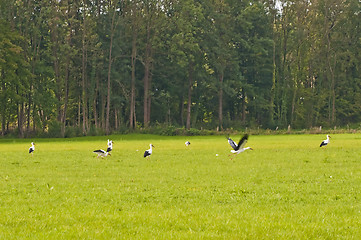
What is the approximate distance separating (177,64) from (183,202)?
84208 millimetres

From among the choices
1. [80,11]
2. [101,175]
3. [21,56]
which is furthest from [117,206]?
[80,11]

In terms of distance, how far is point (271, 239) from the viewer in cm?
1166

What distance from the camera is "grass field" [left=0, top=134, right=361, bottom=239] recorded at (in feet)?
40.9

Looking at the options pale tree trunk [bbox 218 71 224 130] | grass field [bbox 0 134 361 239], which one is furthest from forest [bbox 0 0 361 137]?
grass field [bbox 0 134 361 239]

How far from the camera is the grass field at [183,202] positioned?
12.5 m

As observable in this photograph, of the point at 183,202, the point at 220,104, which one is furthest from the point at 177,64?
the point at 183,202

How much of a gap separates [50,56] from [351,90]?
68531 millimetres

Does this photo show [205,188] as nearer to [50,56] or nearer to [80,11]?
[50,56]

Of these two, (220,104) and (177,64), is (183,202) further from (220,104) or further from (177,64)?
(220,104)

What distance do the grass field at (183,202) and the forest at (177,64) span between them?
199 feet

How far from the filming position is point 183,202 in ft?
54.7

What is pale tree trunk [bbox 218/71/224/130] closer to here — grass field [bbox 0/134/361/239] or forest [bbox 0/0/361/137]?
forest [bbox 0/0/361/137]

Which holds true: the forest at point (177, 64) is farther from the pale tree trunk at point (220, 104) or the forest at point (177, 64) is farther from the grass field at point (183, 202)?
the grass field at point (183, 202)

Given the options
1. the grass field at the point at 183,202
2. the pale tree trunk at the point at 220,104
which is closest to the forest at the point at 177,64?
the pale tree trunk at the point at 220,104
